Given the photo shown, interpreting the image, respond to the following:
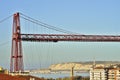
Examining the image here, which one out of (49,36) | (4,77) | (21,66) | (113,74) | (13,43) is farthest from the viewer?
(49,36)

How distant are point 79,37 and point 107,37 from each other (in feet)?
14.1

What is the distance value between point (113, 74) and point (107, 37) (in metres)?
9.04

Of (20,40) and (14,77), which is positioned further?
(20,40)

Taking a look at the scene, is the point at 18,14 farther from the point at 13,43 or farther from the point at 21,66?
the point at 21,66

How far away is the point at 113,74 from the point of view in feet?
190

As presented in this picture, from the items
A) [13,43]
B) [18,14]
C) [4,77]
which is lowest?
[4,77]

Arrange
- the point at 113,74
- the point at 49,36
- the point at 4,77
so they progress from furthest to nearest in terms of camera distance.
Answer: the point at 49,36 < the point at 113,74 < the point at 4,77

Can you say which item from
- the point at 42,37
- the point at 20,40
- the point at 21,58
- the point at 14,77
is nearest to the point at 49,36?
the point at 42,37

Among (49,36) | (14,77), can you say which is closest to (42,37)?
(49,36)

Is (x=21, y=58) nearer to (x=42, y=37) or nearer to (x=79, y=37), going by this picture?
(x=42, y=37)

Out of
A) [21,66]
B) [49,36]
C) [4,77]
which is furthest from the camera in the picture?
[49,36]

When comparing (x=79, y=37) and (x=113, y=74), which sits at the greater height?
(x=79, y=37)

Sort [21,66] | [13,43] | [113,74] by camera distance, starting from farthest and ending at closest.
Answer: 1. [113,74]
2. [13,43]
3. [21,66]

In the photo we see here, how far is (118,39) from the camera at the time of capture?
213 ft
